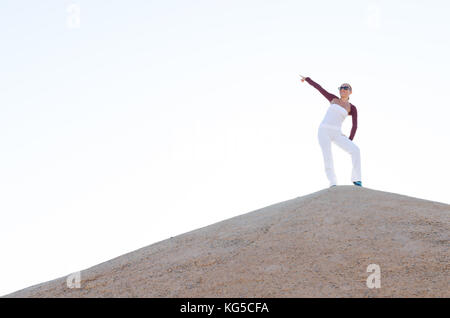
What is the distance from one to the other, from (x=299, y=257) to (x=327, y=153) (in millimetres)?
4378

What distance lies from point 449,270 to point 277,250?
2.61 m

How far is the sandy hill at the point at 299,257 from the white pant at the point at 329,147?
902 mm

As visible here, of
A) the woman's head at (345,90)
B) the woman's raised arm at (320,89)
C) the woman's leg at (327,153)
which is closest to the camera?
the woman's leg at (327,153)

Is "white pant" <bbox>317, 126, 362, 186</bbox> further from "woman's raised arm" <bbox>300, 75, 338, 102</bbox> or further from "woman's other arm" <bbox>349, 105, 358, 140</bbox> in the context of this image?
"woman's raised arm" <bbox>300, 75, 338, 102</bbox>

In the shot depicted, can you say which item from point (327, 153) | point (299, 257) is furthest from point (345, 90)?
point (299, 257)

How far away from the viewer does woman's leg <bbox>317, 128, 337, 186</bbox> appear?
1203cm

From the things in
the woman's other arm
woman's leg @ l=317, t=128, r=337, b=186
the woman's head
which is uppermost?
the woman's head

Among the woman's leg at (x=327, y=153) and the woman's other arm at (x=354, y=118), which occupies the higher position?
the woman's other arm at (x=354, y=118)

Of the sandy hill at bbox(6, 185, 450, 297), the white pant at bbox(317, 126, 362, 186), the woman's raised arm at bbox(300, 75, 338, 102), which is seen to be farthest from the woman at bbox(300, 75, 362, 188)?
the sandy hill at bbox(6, 185, 450, 297)

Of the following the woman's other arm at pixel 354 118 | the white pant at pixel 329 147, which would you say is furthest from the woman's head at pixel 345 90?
the white pant at pixel 329 147

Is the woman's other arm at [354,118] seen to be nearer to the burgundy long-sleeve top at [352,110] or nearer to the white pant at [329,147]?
the burgundy long-sleeve top at [352,110]

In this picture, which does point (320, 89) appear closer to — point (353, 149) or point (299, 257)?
point (353, 149)

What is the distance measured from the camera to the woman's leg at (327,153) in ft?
39.5

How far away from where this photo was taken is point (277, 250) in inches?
334
